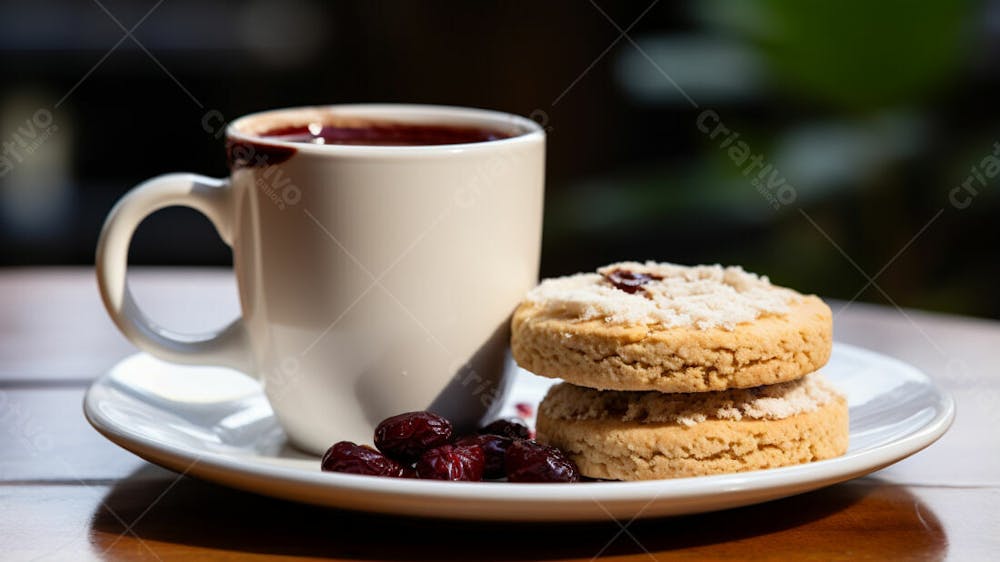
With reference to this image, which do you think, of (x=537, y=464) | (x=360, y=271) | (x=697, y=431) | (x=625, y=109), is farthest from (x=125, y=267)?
(x=625, y=109)

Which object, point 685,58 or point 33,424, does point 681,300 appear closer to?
point 33,424

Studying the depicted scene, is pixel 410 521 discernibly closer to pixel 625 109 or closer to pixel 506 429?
pixel 506 429

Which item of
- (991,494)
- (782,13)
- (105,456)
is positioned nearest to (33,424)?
(105,456)

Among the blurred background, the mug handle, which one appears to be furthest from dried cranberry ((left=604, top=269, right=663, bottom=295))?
the blurred background

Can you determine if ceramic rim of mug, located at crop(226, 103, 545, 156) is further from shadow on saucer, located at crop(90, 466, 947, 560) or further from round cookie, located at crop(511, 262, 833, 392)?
shadow on saucer, located at crop(90, 466, 947, 560)

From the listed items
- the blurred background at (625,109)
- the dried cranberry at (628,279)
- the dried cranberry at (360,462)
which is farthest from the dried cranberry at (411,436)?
the blurred background at (625,109)
